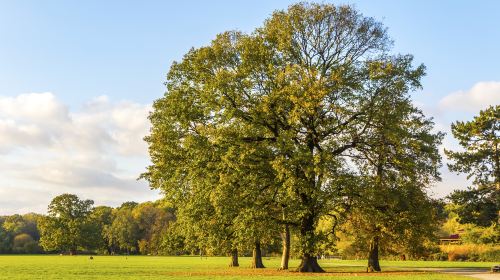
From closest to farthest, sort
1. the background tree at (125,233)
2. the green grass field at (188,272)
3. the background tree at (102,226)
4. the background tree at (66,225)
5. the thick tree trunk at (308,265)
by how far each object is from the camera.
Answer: the green grass field at (188,272) → the thick tree trunk at (308,265) → the background tree at (66,225) → the background tree at (102,226) → the background tree at (125,233)

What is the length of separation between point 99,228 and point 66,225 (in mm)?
10631

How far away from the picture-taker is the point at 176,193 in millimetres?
41312

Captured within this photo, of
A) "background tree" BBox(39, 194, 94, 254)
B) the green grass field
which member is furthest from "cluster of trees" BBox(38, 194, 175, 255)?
the green grass field

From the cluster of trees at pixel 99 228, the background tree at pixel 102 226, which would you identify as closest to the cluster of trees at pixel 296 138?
the cluster of trees at pixel 99 228

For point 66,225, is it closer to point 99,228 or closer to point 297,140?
point 99,228

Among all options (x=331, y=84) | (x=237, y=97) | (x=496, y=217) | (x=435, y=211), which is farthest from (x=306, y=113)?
(x=496, y=217)

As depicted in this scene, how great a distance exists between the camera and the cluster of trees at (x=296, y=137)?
36.9 meters

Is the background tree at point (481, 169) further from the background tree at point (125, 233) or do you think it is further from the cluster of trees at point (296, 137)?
the background tree at point (125, 233)

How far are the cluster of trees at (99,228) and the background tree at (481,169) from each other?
276 ft

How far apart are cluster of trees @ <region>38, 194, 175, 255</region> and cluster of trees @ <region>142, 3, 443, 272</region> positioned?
86.3 meters

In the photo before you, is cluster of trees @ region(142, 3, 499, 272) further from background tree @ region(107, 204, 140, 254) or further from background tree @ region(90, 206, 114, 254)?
background tree @ region(107, 204, 140, 254)

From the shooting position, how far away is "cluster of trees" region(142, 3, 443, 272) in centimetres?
3694

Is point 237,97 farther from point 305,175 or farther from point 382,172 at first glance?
point 382,172

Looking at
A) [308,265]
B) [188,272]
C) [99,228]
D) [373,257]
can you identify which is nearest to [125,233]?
[99,228]
